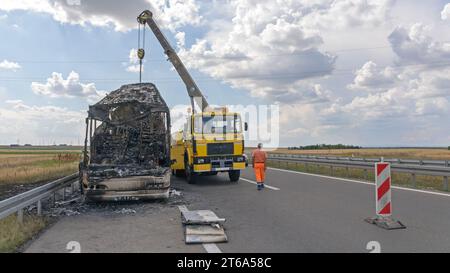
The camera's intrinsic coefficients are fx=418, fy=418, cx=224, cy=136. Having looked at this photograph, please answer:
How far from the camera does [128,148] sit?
12.7 m

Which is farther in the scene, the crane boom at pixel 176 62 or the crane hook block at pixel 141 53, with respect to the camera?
the crane boom at pixel 176 62

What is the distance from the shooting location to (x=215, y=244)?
256 inches

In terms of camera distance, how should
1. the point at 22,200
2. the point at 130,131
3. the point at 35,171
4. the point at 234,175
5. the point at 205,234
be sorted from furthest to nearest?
the point at 35,171 → the point at 234,175 → the point at 130,131 → the point at 22,200 → the point at 205,234

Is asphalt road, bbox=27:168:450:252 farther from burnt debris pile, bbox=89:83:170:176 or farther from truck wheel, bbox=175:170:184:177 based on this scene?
truck wheel, bbox=175:170:184:177

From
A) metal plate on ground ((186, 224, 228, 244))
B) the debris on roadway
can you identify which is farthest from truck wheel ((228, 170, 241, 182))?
metal plate on ground ((186, 224, 228, 244))

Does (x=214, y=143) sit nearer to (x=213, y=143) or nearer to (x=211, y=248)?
(x=213, y=143)

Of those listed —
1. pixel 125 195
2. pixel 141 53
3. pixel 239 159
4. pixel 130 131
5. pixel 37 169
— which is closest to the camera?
pixel 125 195

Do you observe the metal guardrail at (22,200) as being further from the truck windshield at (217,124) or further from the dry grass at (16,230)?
the truck windshield at (217,124)

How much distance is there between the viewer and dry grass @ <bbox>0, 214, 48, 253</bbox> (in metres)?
6.38

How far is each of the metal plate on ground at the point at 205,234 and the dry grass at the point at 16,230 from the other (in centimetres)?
264

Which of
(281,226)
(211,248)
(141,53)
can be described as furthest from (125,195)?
(141,53)

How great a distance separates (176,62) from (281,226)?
1685 centimetres

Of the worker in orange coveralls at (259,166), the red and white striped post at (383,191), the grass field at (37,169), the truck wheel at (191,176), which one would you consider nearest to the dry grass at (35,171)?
the grass field at (37,169)

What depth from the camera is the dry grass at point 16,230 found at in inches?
251
